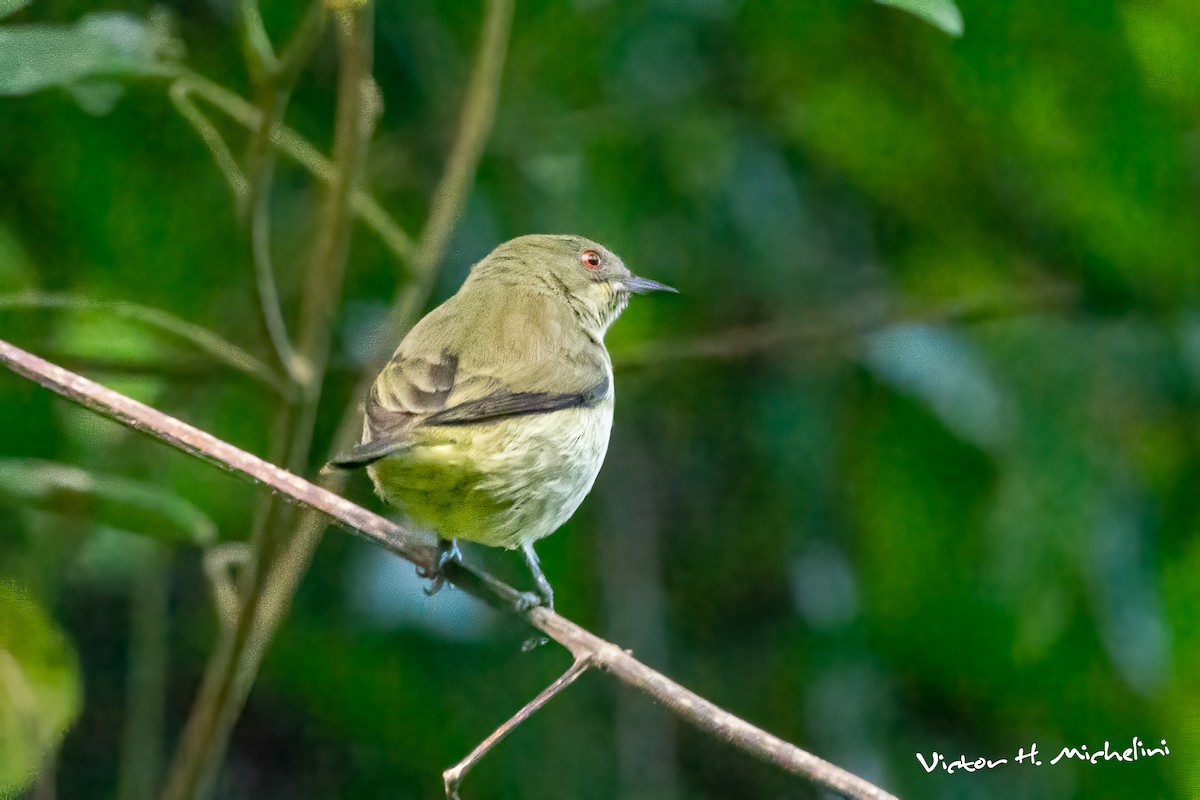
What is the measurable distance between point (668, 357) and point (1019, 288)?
1168mm

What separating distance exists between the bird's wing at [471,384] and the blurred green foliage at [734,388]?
20.5 inches

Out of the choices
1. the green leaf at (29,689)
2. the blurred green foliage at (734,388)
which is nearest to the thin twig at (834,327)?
the blurred green foliage at (734,388)

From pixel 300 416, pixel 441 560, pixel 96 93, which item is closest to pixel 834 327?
pixel 441 560

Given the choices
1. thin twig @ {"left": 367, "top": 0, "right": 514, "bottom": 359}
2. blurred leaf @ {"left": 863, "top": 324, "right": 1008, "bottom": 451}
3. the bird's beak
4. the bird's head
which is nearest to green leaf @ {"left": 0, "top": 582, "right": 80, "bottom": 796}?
thin twig @ {"left": 367, "top": 0, "right": 514, "bottom": 359}

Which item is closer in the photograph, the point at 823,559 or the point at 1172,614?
the point at 1172,614

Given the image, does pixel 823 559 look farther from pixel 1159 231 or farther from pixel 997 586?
pixel 1159 231

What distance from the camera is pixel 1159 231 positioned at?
3.29 metres

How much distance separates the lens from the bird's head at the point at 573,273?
3.43 meters

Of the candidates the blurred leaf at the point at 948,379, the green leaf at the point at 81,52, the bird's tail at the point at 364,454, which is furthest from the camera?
the blurred leaf at the point at 948,379

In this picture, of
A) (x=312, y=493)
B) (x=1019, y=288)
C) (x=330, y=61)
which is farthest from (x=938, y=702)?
(x=330, y=61)

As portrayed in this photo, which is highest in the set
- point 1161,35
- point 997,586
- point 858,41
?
point 858,41

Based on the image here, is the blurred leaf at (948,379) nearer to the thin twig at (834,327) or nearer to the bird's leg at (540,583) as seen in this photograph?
the thin twig at (834,327)

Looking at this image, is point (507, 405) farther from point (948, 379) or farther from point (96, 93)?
point (948, 379)

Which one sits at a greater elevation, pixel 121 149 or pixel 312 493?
pixel 121 149
